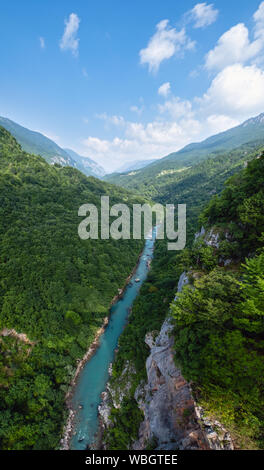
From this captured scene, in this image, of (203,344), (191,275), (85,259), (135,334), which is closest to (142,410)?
(135,334)

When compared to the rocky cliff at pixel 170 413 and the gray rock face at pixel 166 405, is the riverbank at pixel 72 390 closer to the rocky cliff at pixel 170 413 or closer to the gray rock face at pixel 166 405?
the rocky cliff at pixel 170 413

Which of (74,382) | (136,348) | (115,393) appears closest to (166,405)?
(136,348)

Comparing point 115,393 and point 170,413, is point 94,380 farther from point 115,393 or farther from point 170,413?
point 170,413

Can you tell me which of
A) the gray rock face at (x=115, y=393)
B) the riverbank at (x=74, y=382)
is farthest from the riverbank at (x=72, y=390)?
the gray rock face at (x=115, y=393)

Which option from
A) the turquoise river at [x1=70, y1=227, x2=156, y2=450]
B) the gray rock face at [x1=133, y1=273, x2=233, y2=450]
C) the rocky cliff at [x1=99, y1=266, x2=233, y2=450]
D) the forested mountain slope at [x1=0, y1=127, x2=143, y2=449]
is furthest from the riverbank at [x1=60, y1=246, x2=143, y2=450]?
the gray rock face at [x1=133, y1=273, x2=233, y2=450]

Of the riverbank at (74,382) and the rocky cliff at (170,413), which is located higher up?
the rocky cliff at (170,413)
